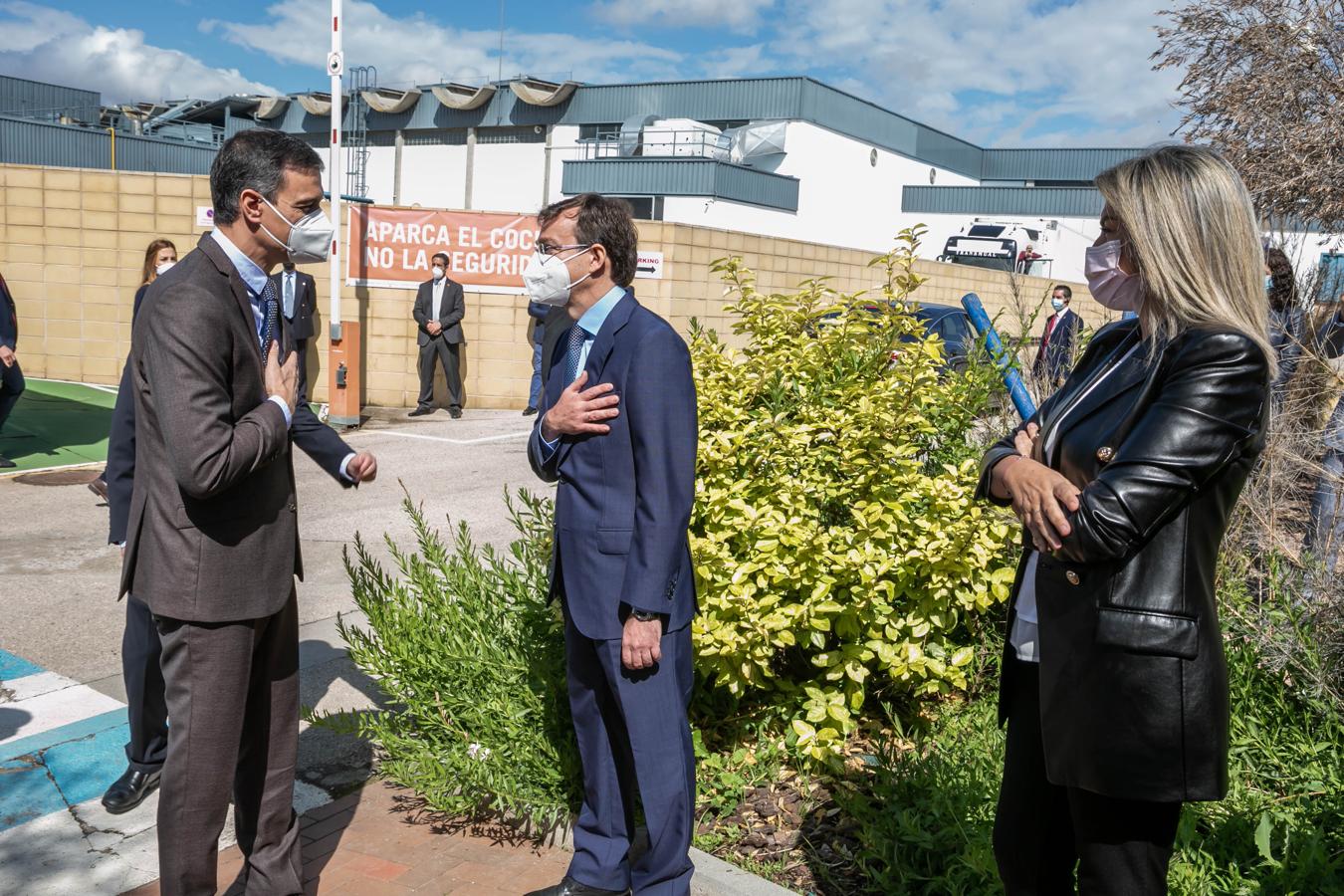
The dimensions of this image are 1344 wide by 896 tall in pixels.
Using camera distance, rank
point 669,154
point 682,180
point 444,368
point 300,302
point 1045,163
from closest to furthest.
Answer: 1. point 300,302
2. point 444,368
3. point 682,180
4. point 669,154
5. point 1045,163

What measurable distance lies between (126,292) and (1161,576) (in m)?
14.6

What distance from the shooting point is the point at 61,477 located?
363 inches

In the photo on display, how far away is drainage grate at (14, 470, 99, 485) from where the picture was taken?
355 inches

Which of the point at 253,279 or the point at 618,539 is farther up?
the point at 253,279

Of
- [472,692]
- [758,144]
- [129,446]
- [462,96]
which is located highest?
[462,96]

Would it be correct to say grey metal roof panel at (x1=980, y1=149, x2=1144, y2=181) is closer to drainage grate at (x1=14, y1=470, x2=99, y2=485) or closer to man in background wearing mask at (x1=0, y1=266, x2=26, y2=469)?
drainage grate at (x1=14, y1=470, x2=99, y2=485)

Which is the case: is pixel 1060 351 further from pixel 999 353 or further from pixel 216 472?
pixel 216 472

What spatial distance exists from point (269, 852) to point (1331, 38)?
903 cm

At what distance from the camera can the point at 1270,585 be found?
4.43 meters

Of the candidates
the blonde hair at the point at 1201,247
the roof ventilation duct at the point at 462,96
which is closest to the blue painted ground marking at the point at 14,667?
the blonde hair at the point at 1201,247

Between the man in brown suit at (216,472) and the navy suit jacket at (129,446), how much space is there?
1.10 ft

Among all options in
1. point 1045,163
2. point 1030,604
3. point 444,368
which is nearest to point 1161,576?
point 1030,604

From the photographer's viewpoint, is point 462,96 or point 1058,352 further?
point 462,96

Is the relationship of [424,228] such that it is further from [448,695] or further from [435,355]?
[448,695]
